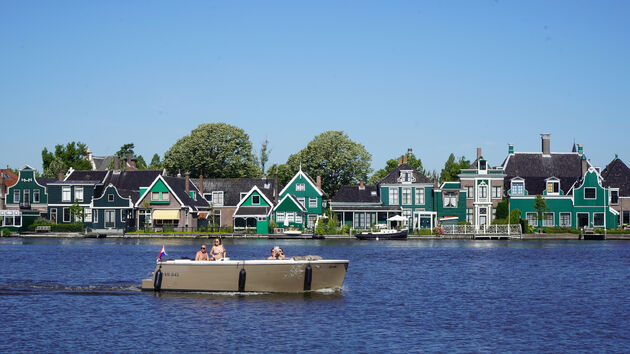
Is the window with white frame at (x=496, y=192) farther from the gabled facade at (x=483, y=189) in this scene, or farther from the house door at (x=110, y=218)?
the house door at (x=110, y=218)

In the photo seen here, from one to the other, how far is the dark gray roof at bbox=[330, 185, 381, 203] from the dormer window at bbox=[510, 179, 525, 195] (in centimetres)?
1656

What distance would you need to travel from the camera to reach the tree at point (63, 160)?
13150cm

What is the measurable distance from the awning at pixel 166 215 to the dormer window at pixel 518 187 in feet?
136

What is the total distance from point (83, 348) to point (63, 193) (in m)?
83.4

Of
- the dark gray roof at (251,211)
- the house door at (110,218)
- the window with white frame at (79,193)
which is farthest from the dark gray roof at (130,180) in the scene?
the dark gray roof at (251,211)

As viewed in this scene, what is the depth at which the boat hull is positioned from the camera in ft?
117

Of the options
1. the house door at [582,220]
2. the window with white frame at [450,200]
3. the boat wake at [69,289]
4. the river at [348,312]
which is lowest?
the river at [348,312]

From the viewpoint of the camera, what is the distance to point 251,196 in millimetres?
102625

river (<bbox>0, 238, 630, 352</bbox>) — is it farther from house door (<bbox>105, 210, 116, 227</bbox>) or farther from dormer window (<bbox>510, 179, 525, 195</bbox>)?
house door (<bbox>105, 210, 116, 227</bbox>)

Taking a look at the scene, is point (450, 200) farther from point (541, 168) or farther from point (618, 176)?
point (618, 176)

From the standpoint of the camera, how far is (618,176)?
100812mm

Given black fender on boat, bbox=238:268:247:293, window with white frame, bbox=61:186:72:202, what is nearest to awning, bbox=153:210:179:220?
window with white frame, bbox=61:186:72:202

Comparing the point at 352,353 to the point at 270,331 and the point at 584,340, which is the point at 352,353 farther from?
the point at 584,340

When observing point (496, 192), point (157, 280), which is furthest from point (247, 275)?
point (496, 192)
